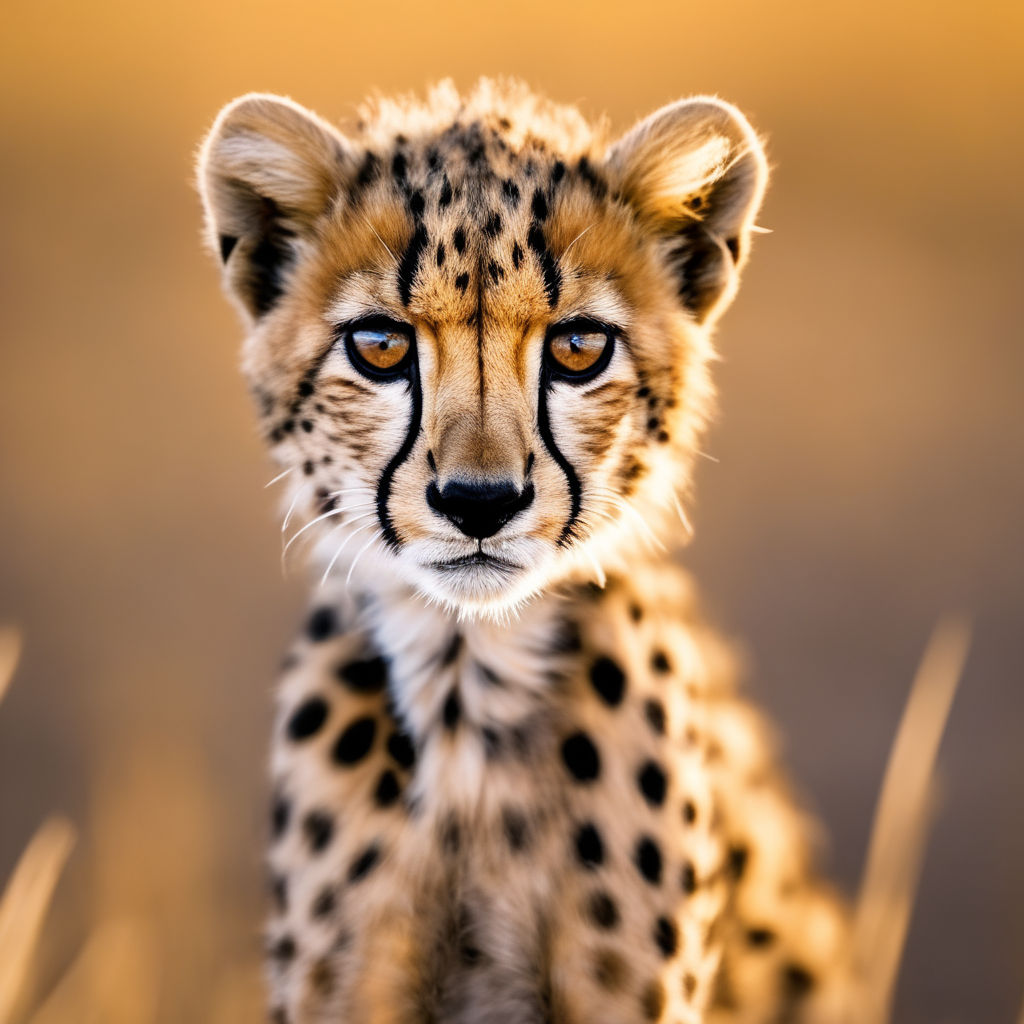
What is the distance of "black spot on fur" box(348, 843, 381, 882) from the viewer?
1.67 m

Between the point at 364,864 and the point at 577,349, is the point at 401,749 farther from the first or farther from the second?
the point at 577,349

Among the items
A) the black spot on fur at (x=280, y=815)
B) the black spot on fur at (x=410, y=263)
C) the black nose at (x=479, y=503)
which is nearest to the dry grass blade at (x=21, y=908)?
the black spot on fur at (x=280, y=815)

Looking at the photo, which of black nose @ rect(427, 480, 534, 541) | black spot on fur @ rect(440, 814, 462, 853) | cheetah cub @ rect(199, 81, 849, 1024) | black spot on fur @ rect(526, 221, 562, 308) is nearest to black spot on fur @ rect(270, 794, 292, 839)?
cheetah cub @ rect(199, 81, 849, 1024)

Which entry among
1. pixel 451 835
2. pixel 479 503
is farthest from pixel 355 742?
pixel 479 503

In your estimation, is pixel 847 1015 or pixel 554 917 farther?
pixel 847 1015

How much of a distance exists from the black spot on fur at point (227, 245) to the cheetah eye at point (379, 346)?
195 millimetres

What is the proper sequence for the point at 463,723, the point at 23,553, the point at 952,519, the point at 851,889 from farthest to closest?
the point at 952,519, the point at 23,553, the point at 851,889, the point at 463,723

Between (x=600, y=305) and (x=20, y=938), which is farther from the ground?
(x=600, y=305)

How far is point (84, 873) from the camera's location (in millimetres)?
2781

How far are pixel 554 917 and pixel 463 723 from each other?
28 centimetres

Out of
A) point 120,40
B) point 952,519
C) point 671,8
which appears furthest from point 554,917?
point 952,519

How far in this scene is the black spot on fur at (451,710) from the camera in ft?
5.65

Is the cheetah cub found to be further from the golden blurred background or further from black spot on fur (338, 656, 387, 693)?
the golden blurred background

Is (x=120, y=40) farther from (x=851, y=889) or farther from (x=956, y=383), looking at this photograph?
(x=956, y=383)
